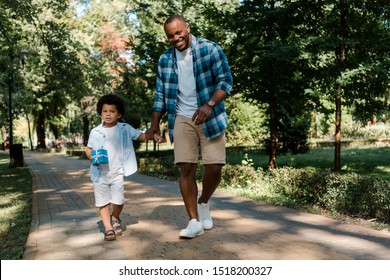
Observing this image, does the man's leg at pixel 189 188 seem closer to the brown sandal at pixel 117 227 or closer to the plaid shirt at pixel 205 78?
the plaid shirt at pixel 205 78

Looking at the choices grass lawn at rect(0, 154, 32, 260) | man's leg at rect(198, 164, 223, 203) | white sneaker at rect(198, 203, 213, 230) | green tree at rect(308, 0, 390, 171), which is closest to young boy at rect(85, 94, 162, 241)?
man's leg at rect(198, 164, 223, 203)

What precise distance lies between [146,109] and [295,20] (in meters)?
9.28

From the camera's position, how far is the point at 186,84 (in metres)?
4.38

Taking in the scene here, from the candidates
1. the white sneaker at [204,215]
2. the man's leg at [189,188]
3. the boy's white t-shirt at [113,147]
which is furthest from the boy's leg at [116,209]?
the white sneaker at [204,215]

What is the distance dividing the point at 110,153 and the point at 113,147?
68 millimetres

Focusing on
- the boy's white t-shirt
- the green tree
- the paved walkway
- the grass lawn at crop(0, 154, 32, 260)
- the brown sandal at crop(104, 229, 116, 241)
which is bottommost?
the grass lawn at crop(0, 154, 32, 260)

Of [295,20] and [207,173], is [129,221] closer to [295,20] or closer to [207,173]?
[207,173]

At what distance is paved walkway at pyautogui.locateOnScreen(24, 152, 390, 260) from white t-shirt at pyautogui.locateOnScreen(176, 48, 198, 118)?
128 centimetres

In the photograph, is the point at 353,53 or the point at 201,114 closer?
the point at 201,114

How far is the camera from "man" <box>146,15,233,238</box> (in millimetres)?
4285

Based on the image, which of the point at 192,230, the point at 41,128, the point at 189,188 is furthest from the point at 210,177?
the point at 41,128

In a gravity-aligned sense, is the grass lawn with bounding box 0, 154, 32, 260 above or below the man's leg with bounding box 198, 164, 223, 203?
below

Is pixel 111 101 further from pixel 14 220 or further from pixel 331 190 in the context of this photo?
pixel 331 190

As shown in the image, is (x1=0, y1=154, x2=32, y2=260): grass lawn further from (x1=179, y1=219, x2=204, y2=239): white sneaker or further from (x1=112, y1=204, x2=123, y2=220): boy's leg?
(x1=179, y1=219, x2=204, y2=239): white sneaker
